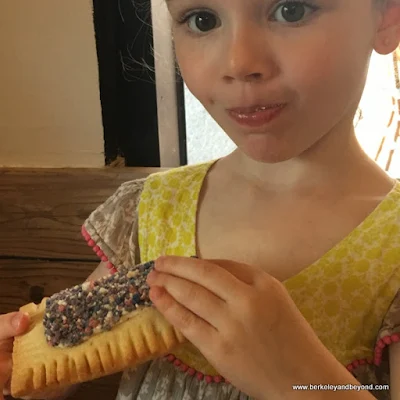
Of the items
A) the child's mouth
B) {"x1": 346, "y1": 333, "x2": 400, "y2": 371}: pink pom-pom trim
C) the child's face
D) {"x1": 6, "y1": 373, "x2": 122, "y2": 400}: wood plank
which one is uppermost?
the child's face

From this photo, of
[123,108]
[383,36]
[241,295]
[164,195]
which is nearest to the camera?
[241,295]

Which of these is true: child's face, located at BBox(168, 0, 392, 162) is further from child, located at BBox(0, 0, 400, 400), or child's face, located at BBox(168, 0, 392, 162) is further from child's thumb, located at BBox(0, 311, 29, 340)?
child's thumb, located at BBox(0, 311, 29, 340)

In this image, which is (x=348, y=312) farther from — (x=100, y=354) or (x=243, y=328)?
(x=100, y=354)

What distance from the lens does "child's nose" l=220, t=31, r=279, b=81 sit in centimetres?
65

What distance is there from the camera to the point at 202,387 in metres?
0.79

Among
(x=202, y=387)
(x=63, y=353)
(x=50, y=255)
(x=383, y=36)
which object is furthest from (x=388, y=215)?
(x=50, y=255)

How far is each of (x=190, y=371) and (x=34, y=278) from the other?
46 cm

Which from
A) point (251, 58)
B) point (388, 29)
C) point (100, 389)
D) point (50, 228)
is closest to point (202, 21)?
point (251, 58)

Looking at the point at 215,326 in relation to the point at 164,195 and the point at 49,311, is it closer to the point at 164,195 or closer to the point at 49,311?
the point at 49,311

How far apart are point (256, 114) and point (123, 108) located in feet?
1.51

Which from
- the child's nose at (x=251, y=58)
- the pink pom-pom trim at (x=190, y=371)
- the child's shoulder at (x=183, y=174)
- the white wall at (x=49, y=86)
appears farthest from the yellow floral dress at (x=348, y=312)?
the white wall at (x=49, y=86)

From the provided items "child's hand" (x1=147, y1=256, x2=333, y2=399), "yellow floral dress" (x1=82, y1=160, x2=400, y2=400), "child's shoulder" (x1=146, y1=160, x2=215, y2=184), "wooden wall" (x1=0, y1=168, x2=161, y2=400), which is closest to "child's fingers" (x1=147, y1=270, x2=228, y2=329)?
"child's hand" (x1=147, y1=256, x2=333, y2=399)

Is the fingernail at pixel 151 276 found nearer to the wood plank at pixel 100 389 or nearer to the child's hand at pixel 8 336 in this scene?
the child's hand at pixel 8 336

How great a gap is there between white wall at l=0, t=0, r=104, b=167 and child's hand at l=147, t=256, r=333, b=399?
1.68 feet
